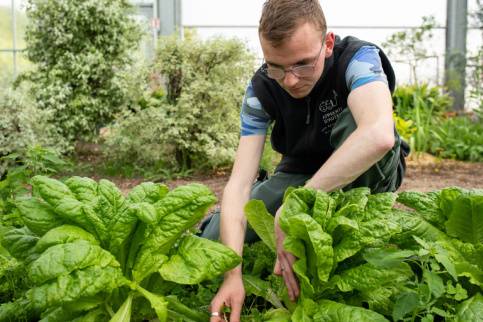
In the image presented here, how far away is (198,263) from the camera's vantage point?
4.35ft

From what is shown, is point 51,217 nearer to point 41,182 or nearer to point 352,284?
point 41,182

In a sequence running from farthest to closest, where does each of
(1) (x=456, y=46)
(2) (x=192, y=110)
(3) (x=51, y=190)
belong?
1. (1) (x=456, y=46)
2. (2) (x=192, y=110)
3. (3) (x=51, y=190)

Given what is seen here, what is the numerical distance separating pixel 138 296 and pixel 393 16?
1034 centimetres

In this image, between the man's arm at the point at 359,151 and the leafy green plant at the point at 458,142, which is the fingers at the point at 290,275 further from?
the leafy green plant at the point at 458,142

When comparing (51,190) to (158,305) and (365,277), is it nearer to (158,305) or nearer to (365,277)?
(158,305)

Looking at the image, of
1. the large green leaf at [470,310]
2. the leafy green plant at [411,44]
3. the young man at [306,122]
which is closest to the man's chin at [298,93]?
the young man at [306,122]

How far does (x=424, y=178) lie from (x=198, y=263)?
4.37 meters

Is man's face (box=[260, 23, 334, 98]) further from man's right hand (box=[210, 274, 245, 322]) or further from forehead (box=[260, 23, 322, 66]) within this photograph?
man's right hand (box=[210, 274, 245, 322])

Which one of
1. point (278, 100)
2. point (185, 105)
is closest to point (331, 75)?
point (278, 100)

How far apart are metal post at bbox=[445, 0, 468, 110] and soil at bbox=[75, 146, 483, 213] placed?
4429 millimetres

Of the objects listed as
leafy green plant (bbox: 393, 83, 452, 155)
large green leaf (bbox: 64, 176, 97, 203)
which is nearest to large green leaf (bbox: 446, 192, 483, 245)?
large green leaf (bbox: 64, 176, 97, 203)

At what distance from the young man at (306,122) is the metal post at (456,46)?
866cm

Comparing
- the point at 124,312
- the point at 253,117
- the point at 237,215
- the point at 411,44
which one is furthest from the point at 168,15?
the point at 124,312

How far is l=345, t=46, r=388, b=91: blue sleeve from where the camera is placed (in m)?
1.79
